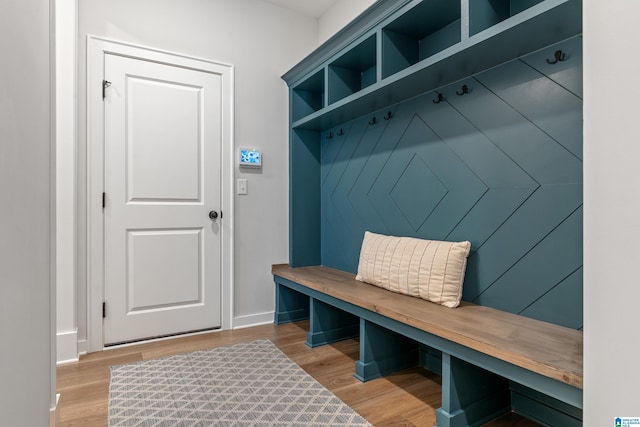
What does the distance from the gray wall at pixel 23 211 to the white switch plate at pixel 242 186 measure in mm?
1929

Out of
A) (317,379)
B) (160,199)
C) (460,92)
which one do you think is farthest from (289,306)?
(460,92)

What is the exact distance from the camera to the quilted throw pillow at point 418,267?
187cm

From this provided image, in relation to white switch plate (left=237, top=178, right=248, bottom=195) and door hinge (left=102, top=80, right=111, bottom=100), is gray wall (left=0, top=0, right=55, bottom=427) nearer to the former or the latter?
door hinge (left=102, top=80, right=111, bottom=100)

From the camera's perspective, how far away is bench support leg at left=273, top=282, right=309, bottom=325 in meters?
3.10

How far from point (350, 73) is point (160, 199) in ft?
5.90

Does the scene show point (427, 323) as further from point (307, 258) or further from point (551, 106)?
point (307, 258)

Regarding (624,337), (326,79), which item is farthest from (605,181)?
(326,79)

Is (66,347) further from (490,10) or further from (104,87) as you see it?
(490,10)

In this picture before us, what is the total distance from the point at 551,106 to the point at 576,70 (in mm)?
164

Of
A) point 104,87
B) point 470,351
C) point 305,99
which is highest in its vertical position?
point 305,99

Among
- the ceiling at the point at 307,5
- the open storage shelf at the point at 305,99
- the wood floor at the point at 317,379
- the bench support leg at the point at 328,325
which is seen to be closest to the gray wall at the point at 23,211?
the wood floor at the point at 317,379

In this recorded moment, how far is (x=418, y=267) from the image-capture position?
2.01 metres

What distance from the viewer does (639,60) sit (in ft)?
2.70

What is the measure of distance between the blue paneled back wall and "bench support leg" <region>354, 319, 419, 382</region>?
566 mm
